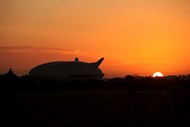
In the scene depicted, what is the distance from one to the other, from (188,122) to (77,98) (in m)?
12.3

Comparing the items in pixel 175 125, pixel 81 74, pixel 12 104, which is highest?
pixel 81 74

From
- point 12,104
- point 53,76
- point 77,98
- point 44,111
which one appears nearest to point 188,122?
point 44,111

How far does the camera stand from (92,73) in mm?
104125

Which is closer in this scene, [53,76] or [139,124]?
[139,124]

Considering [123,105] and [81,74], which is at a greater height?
[81,74]

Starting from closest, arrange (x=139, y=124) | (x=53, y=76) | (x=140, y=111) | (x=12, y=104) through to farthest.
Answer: (x=139, y=124)
(x=12, y=104)
(x=140, y=111)
(x=53, y=76)

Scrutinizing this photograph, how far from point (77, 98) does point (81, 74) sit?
245 feet

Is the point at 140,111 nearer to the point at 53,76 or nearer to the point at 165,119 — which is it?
the point at 165,119

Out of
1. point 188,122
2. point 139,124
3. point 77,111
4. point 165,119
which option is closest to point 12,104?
point 77,111

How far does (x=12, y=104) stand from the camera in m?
16.0

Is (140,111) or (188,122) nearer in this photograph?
(188,122)

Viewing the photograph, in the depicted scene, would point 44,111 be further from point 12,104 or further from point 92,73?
point 92,73

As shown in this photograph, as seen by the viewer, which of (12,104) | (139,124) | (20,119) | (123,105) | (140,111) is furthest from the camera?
(123,105)

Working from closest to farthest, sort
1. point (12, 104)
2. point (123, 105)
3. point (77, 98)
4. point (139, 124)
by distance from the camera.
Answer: point (139, 124) < point (12, 104) < point (123, 105) < point (77, 98)
